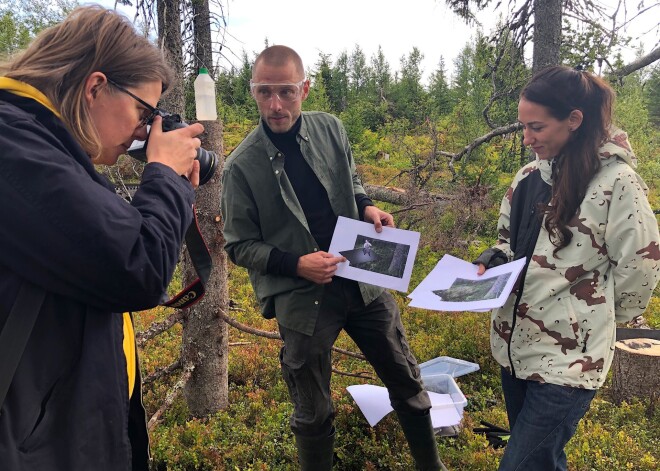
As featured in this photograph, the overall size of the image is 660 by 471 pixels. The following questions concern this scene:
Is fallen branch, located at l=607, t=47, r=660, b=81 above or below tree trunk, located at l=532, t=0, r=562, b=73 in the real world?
below

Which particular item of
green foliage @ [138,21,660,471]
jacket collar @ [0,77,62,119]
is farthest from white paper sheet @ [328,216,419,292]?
jacket collar @ [0,77,62,119]

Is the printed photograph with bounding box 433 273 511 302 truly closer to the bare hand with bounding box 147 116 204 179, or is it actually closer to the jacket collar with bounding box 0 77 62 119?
the bare hand with bounding box 147 116 204 179

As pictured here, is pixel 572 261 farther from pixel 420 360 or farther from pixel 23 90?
pixel 420 360

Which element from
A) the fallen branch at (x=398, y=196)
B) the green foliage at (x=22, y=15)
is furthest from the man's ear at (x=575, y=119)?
the green foliage at (x=22, y=15)

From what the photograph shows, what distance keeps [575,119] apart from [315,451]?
2.20m

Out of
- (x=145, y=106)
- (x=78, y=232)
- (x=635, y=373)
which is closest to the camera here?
(x=78, y=232)

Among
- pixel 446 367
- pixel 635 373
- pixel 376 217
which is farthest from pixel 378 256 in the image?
pixel 635 373

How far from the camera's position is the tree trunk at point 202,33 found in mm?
3435

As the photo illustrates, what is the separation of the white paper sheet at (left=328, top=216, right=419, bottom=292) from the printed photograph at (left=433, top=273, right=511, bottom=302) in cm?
25

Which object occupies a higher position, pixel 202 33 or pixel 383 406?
pixel 202 33

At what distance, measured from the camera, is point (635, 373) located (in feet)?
13.5

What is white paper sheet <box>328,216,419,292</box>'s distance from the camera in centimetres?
253

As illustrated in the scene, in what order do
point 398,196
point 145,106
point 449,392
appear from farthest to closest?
point 398,196, point 449,392, point 145,106

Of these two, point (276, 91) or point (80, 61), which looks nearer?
point (80, 61)
